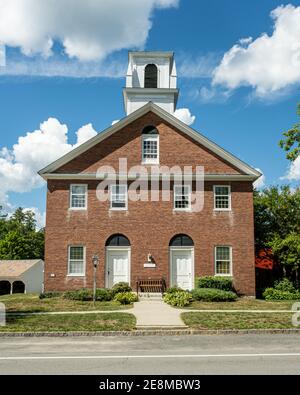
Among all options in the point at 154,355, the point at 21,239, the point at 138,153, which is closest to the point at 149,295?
the point at 138,153

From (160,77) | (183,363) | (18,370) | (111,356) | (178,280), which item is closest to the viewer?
(18,370)

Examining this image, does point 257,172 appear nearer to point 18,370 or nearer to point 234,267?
point 234,267

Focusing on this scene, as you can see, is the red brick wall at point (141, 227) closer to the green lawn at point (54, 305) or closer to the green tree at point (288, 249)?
the green lawn at point (54, 305)

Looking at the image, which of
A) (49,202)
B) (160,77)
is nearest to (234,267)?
(49,202)

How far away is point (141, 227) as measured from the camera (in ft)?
85.1

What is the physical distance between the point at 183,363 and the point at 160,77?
26.3 meters

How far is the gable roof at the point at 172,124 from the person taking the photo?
26266 mm

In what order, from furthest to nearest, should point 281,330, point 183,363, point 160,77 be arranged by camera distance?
point 160,77, point 281,330, point 183,363

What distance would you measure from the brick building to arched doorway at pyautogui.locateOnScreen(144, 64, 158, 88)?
6.51 m

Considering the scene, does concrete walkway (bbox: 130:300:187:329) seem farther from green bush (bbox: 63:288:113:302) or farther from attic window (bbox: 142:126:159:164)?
attic window (bbox: 142:126:159:164)

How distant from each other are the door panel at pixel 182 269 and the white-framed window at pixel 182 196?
2.71 meters

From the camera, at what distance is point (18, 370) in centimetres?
898

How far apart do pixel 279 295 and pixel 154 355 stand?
1756 centimetres

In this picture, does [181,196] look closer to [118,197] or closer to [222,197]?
[222,197]
